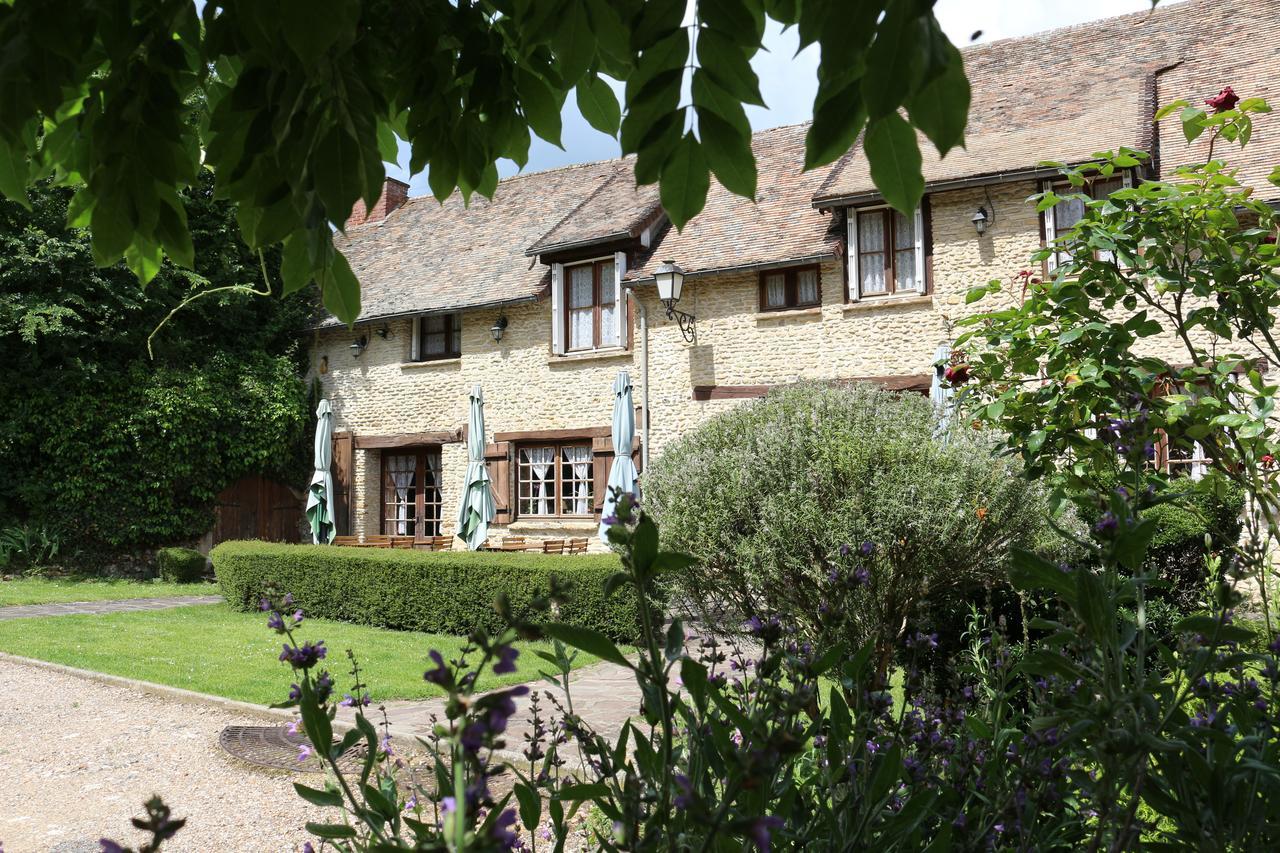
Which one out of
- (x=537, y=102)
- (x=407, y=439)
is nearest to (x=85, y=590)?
(x=407, y=439)

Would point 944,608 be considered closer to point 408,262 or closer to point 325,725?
point 325,725

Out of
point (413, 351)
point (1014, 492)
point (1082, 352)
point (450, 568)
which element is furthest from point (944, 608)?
point (413, 351)

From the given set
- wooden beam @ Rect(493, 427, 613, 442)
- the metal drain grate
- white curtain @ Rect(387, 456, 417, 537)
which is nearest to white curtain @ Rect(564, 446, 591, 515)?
wooden beam @ Rect(493, 427, 613, 442)

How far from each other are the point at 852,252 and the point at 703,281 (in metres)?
2.35

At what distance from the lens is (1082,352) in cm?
338

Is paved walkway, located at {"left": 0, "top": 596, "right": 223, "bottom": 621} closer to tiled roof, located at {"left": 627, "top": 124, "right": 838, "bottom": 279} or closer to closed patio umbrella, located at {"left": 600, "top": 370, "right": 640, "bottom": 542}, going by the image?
closed patio umbrella, located at {"left": 600, "top": 370, "right": 640, "bottom": 542}

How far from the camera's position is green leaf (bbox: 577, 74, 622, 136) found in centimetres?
199

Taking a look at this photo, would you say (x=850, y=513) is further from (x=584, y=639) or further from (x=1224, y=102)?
(x=584, y=639)

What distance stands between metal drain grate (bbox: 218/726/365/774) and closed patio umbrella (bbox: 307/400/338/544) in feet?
32.2

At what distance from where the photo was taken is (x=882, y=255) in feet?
43.5

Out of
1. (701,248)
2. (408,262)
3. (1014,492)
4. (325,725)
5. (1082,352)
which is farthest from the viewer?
(408,262)

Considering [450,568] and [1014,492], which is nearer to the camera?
[1014,492]

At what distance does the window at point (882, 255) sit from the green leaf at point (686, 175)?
1213cm

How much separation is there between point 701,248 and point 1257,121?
7251 millimetres
